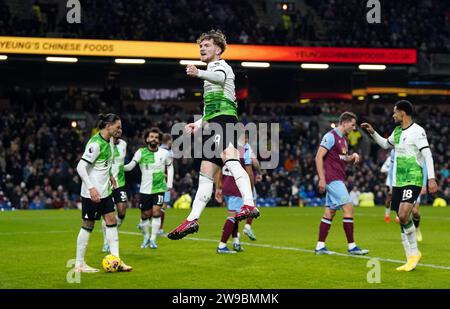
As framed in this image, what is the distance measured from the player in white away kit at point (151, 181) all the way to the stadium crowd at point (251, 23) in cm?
2473

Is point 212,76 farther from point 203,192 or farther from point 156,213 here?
point 156,213

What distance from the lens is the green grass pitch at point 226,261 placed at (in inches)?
411

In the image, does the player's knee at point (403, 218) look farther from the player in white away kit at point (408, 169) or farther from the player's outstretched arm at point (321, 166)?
the player's outstretched arm at point (321, 166)

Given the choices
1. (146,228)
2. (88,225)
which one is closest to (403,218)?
(88,225)

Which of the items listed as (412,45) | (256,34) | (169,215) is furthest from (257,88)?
(169,215)

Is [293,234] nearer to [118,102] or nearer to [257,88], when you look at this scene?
[118,102]

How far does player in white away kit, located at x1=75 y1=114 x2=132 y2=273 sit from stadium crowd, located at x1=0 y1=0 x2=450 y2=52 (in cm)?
2881

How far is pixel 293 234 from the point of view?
19.6 metres

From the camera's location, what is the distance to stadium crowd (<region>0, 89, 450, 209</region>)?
34.7 metres

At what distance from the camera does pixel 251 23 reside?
45.5 metres

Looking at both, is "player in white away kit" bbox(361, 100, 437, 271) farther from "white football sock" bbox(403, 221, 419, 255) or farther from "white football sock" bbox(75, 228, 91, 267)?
"white football sock" bbox(75, 228, 91, 267)

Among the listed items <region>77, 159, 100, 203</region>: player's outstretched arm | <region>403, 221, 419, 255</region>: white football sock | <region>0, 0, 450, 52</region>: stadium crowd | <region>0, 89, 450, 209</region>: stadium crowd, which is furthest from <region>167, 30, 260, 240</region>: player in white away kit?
<region>0, 0, 450, 52</region>: stadium crowd

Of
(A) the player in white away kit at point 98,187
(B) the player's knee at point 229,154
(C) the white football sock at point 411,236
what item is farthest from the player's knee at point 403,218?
(A) the player in white away kit at point 98,187

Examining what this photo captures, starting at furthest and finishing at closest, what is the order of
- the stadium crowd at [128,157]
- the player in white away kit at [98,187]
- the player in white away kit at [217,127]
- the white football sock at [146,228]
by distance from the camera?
the stadium crowd at [128,157] < the white football sock at [146,228] < the player in white away kit at [98,187] < the player in white away kit at [217,127]
